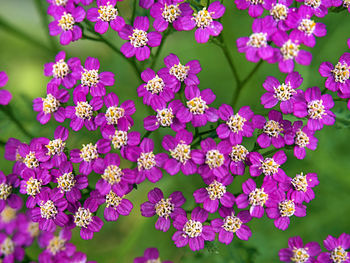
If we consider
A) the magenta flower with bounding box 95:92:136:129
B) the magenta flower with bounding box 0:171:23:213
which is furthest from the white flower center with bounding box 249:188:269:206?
the magenta flower with bounding box 0:171:23:213

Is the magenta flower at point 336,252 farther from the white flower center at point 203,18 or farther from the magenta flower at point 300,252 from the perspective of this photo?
the white flower center at point 203,18

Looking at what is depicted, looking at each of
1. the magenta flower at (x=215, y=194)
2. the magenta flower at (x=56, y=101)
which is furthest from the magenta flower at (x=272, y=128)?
the magenta flower at (x=56, y=101)

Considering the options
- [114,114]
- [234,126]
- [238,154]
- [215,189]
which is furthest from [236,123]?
[114,114]

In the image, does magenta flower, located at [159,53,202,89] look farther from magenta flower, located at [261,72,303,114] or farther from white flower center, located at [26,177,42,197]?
white flower center, located at [26,177,42,197]

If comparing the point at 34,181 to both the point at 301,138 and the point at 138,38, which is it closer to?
the point at 138,38

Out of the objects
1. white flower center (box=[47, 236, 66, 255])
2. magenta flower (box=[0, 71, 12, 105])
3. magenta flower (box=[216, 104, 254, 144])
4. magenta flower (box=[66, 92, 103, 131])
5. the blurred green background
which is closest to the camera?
magenta flower (box=[216, 104, 254, 144])

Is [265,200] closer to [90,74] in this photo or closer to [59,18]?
[90,74]

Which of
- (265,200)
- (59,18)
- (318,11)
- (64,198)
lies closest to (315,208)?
(265,200)
